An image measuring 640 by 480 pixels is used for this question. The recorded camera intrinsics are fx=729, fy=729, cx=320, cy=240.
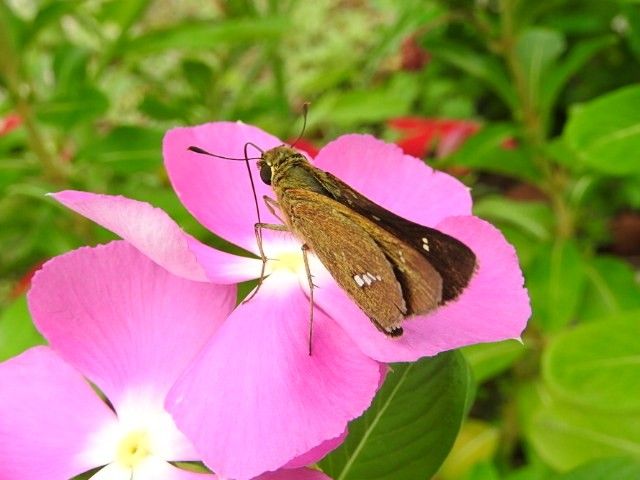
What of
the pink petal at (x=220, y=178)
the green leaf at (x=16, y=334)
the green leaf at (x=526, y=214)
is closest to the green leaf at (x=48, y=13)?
the green leaf at (x=16, y=334)

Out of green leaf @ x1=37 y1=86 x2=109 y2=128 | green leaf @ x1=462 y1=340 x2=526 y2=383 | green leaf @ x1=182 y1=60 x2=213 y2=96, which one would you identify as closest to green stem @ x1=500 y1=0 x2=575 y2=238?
green leaf @ x1=462 y1=340 x2=526 y2=383

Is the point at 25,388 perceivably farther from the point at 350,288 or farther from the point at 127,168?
the point at 127,168

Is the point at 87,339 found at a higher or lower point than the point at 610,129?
higher


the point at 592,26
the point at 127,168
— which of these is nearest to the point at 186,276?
the point at 127,168

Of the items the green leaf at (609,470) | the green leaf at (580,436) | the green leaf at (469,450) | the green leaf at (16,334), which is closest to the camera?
the green leaf at (609,470)

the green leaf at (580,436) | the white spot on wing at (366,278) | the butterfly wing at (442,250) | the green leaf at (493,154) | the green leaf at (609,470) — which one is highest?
the butterfly wing at (442,250)

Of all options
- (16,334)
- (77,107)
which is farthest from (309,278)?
(77,107)

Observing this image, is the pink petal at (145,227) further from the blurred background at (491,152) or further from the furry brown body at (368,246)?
the blurred background at (491,152)
